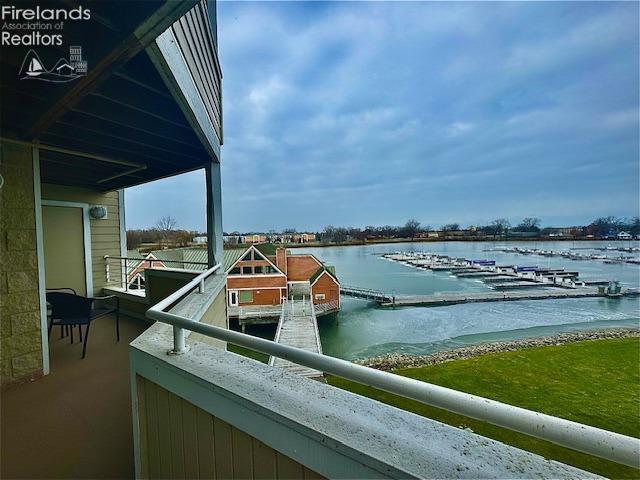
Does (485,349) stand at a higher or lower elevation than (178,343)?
lower

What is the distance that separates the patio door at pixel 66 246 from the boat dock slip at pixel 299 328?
223 inches

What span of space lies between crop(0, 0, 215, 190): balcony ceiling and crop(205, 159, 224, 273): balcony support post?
19 cm

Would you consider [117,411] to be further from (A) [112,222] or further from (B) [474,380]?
(B) [474,380]

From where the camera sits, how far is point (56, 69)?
1.50 m

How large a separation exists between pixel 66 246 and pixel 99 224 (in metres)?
0.64

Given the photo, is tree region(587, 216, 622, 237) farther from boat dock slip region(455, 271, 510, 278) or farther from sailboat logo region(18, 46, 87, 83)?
sailboat logo region(18, 46, 87, 83)

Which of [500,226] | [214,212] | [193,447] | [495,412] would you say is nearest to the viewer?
[495,412]

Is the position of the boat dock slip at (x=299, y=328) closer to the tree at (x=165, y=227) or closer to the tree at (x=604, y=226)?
the tree at (x=165, y=227)

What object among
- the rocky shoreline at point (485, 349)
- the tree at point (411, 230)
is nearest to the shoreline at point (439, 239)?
the tree at point (411, 230)

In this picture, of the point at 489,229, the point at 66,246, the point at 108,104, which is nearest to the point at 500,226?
the point at 489,229

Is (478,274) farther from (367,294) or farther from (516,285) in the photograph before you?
(367,294)

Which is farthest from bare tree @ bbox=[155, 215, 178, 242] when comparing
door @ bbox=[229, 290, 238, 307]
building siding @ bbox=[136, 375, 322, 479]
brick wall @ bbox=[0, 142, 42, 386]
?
building siding @ bbox=[136, 375, 322, 479]

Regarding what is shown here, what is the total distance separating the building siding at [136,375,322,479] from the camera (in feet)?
2.65

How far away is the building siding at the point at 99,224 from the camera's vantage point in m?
4.62
